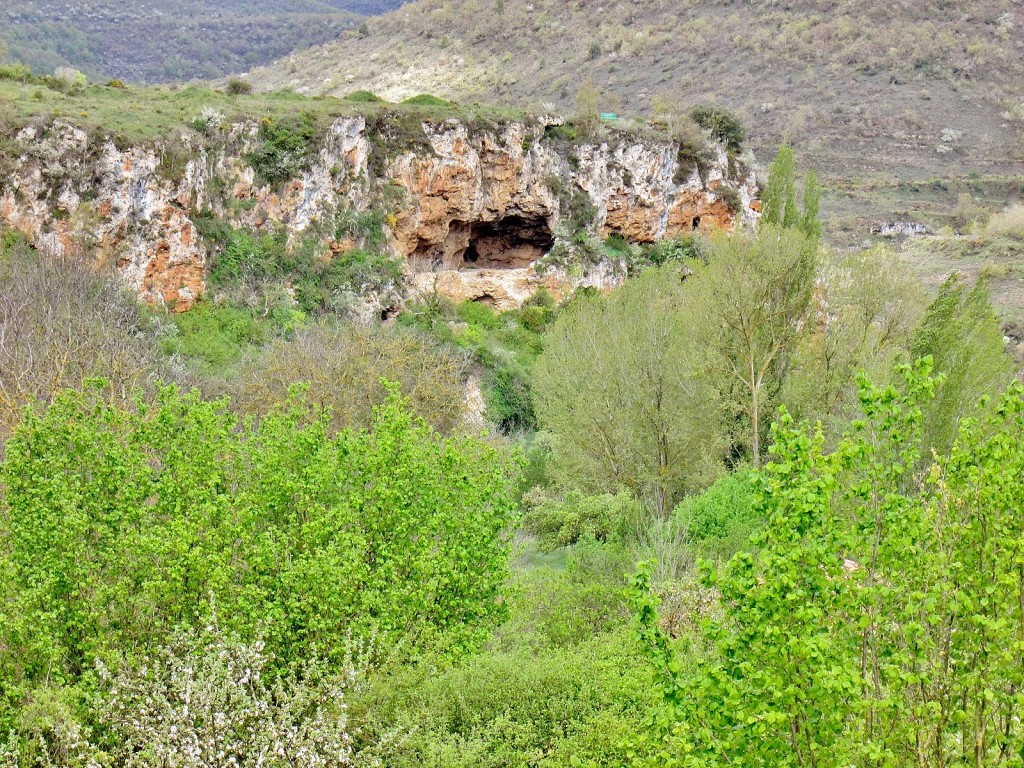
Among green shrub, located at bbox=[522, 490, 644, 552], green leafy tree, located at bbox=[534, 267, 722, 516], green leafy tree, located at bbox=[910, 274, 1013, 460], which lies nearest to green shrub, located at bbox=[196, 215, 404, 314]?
green leafy tree, located at bbox=[534, 267, 722, 516]

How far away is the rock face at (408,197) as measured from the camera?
3472 cm

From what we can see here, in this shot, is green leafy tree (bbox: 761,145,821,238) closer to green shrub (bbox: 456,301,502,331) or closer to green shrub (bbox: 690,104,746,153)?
green shrub (bbox: 456,301,502,331)

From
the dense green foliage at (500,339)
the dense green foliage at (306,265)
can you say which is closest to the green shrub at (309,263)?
the dense green foliage at (306,265)

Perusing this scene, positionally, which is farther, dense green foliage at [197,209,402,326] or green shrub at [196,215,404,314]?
green shrub at [196,215,404,314]

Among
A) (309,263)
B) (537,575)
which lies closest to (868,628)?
(537,575)

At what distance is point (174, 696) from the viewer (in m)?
8.50

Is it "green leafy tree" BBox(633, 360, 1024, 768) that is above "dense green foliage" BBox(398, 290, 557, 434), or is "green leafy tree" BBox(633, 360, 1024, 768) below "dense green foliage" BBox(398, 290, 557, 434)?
above

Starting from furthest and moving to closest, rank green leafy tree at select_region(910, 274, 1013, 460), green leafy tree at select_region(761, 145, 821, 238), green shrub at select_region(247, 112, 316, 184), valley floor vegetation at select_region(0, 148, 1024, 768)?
green shrub at select_region(247, 112, 316, 184), green leafy tree at select_region(761, 145, 821, 238), green leafy tree at select_region(910, 274, 1013, 460), valley floor vegetation at select_region(0, 148, 1024, 768)

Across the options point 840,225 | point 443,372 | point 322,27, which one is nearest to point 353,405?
point 443,372

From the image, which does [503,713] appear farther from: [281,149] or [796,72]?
[796,72]

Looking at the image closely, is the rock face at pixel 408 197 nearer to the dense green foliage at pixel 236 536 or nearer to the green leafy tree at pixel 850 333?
the green leafy tree at pixel 850 333

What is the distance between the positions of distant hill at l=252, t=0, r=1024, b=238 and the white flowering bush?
65.7 meters

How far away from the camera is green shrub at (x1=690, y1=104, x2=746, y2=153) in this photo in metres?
56.3

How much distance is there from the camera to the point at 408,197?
1806 inches
